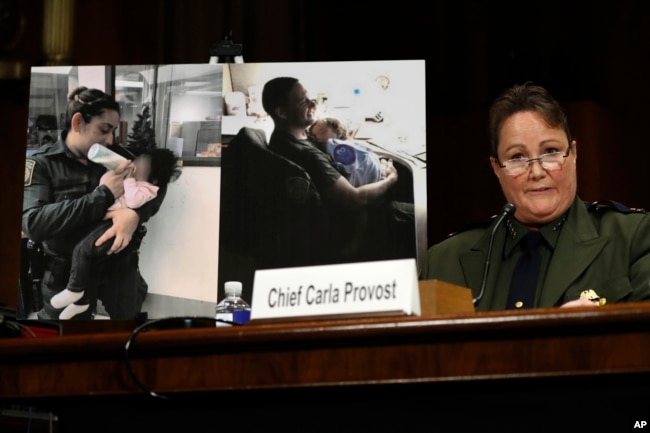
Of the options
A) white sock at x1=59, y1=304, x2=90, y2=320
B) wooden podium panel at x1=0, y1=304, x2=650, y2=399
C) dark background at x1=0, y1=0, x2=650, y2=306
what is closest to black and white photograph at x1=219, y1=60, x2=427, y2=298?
white sock at x1=59, y1=304, x2=90, y2=320

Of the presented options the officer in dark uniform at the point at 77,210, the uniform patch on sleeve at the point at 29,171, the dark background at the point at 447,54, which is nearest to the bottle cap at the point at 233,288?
the officer in dark uniform at the point at 77,210

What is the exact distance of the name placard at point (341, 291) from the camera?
1359 mm

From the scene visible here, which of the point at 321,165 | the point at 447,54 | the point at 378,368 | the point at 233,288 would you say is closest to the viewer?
the point at 378,368

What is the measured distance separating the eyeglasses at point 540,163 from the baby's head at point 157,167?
2.58 feet

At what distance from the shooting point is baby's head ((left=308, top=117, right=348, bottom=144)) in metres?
2.62

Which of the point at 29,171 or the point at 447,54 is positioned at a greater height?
the point at 447,54

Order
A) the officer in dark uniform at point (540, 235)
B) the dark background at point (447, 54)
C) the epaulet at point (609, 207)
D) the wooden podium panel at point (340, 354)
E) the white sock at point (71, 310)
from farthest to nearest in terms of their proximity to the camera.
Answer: the dark background at point (447, 54)
the white sock at point (71, 310)
the epaulet at point (609, 207)
the officer in dark uniform at point (540, 235)
the wooden podium panel at point (340, 354)

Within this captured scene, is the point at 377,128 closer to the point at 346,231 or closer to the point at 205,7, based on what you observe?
the point at 346,231

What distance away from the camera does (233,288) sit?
238cm

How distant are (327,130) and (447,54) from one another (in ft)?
5.63

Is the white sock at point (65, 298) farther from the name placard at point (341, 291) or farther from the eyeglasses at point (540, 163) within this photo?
the name placard at point (341, 291)

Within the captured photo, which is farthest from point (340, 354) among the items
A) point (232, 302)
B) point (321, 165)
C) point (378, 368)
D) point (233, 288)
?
point (321, 165)

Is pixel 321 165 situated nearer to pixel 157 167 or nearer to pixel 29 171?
pixel 157 167

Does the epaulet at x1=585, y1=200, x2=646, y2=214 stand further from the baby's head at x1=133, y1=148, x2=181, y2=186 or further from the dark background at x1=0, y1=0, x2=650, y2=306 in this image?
the dark background at x1=0, y1=0, x2=650, y2=306
